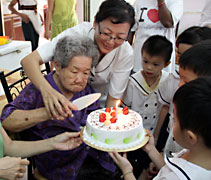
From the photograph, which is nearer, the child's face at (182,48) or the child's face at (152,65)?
the child's face at (182,48)

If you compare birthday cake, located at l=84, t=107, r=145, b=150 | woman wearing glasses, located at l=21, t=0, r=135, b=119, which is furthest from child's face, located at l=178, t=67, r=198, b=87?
woman wearing glasses, located at l=21, t=0, r=135, b=119

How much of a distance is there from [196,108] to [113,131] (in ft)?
1.74

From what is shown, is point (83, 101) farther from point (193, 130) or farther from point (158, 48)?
point (158, 48)

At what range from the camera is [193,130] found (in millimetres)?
897

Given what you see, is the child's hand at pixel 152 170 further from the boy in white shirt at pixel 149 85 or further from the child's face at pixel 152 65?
the child's face at pixel 152 65

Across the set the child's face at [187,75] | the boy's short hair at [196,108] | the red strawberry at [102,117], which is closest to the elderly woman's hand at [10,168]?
the red strawberry at [102,117]

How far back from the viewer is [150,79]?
2.03 meters

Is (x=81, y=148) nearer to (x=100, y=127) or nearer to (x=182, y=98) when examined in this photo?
(x=100, y=127)

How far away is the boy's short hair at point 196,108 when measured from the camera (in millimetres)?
855

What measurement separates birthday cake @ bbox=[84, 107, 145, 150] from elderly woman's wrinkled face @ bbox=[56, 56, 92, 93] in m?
0.21

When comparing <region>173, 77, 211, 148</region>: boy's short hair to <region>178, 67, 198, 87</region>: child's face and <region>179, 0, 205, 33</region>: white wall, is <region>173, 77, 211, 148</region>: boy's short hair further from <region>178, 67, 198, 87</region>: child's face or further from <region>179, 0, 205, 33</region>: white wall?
<region>179, 0, 205, 33</region>: white wall

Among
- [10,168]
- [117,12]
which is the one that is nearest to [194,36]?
[117,12]

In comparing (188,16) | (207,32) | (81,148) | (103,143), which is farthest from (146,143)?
(188,16)

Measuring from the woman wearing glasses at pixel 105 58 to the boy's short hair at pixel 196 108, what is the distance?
0.60m
